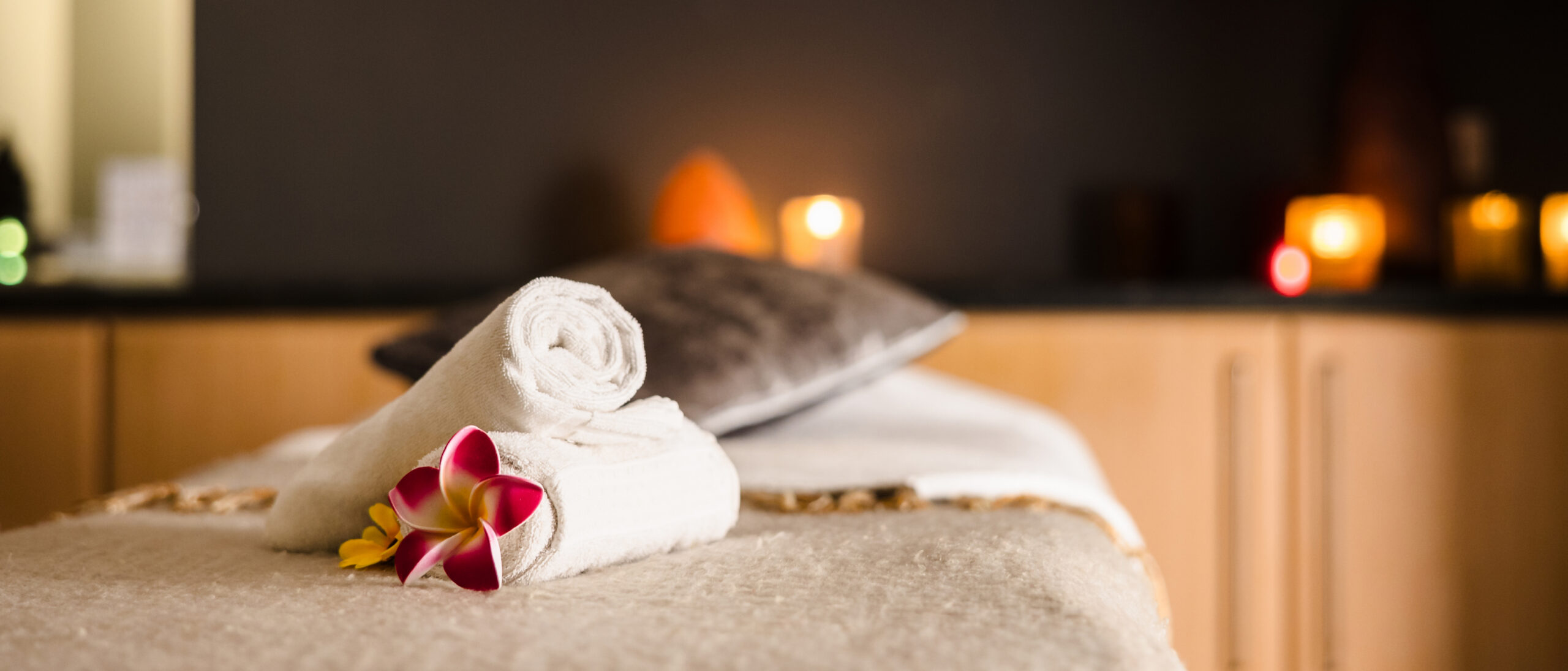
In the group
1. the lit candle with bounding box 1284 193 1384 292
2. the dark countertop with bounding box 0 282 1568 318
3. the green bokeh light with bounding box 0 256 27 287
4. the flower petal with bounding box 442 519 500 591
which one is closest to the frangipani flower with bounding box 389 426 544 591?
the flower petal with bounding box 442 519 500 591

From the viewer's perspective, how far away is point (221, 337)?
5.58 feet

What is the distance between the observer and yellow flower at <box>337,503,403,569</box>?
595mm

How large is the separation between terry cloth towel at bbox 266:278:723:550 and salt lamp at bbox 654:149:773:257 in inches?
44.6

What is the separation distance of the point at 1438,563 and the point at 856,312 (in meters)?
1.01

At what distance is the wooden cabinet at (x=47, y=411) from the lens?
66.7 inches

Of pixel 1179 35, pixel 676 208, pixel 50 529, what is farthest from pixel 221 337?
pixel 1179 35

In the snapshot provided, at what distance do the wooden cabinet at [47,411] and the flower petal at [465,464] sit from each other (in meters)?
1.46

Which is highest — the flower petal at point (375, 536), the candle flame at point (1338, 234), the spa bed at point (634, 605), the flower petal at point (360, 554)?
the candle flame at point (1338, 234)

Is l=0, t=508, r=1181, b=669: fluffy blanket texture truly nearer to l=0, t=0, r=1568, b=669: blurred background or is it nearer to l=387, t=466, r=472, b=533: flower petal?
l=387, t=466, r=472, b=533: flower petal

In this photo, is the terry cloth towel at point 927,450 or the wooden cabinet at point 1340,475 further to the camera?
the wooden cabinet at point 1340,475

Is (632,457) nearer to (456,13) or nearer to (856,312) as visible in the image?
(856,312)

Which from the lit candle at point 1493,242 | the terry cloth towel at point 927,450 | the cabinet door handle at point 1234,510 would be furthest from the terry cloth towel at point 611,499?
the lit candle at point 1493,242

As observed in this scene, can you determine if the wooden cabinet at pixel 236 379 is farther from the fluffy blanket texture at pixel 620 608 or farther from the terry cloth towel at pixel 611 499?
the terry cloth towel at pixel 611 499

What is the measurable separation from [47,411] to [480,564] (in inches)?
60.4
